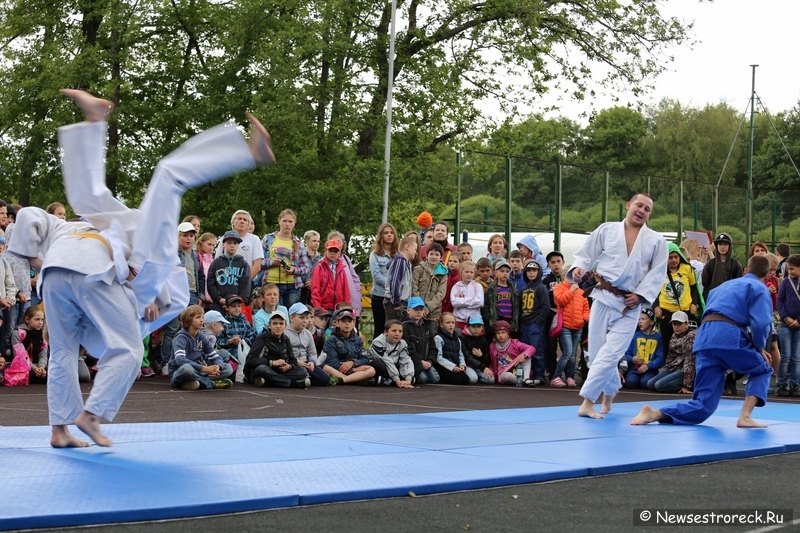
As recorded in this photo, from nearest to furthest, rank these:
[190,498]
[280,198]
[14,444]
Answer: [190,498] → [14,444] → [280,198]

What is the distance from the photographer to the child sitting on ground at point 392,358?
11766 mm

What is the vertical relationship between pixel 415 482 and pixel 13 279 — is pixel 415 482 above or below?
below

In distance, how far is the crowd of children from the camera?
10859mm

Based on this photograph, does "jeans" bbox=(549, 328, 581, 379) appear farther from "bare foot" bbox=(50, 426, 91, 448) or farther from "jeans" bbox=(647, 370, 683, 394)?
"bare foot" bbox=(50, 426, 91, 448)

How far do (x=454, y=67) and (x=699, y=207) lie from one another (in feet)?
35.8

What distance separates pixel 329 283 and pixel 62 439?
6.91m

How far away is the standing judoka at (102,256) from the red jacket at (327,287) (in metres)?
6.65

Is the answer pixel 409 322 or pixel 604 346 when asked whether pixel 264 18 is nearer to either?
pixel 409 322

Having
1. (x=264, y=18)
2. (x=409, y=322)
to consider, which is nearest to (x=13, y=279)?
(x=409, y=322)

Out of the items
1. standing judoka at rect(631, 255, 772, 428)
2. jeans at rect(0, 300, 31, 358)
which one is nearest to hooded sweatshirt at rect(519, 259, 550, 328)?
standing judoka at rect(631, 255, 772, 428)

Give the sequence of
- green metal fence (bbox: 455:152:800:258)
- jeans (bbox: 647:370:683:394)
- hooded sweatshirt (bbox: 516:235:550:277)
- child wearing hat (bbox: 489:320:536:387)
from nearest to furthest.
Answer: jeans (bbox: 647:370:683:394)
child wearing hat (bbox: 489:320:536:387)
hooded sweatshirt (bbox: 516:235:550:277)
green metal fence (bbox: 455:152:800:258)

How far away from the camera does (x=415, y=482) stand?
4.88m

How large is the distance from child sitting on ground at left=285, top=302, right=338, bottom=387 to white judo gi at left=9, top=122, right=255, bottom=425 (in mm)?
5466

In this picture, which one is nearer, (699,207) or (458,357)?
(458,357)
